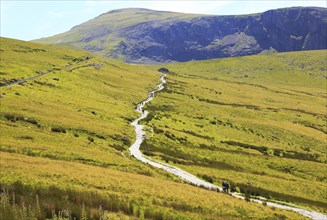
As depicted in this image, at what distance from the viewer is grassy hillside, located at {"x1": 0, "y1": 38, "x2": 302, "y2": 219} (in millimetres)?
24516

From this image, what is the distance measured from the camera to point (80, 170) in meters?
40.2

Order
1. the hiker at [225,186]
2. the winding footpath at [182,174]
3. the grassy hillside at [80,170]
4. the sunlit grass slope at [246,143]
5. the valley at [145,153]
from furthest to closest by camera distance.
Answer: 1. the sunlit grass slope at [246,143]
2. the hiker at [225,186]
3. the winding footpath at [182,174]
4. the valley at [145,153]
5. the grassy hillside at [80,170]

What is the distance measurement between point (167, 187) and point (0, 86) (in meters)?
78.1

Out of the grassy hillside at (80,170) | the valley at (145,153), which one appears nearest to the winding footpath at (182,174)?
the valley at (145,153)

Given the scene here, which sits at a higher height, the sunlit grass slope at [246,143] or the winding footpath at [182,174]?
the winding footpath at [182,174]

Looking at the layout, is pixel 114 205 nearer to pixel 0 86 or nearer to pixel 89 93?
pixel 0 86

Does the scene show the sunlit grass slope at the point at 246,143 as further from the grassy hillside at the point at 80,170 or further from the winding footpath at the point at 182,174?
the grassy hillside at the point at 80,170

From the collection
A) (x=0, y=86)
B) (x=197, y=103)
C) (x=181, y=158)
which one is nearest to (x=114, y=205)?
(x=181, y=158)

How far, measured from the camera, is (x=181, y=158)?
6731 cm

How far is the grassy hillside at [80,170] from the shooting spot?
965 inches

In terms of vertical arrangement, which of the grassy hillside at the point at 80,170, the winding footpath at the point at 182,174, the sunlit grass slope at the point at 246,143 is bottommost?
the sunlit grass slope at the point at 246,143

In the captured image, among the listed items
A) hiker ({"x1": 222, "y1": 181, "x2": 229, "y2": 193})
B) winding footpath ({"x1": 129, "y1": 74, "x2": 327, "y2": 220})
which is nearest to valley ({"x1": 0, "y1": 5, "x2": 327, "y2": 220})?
winding footpath ({"x1": 129, "y1": 74, "x2": 327, "y2": 220})

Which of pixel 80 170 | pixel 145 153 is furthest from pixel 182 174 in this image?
pixel 80 170

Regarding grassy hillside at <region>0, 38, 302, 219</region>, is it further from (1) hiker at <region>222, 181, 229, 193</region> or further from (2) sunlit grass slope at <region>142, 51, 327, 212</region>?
(2) sunlit grass slope at <region>142, 51, 327, 212</region>
